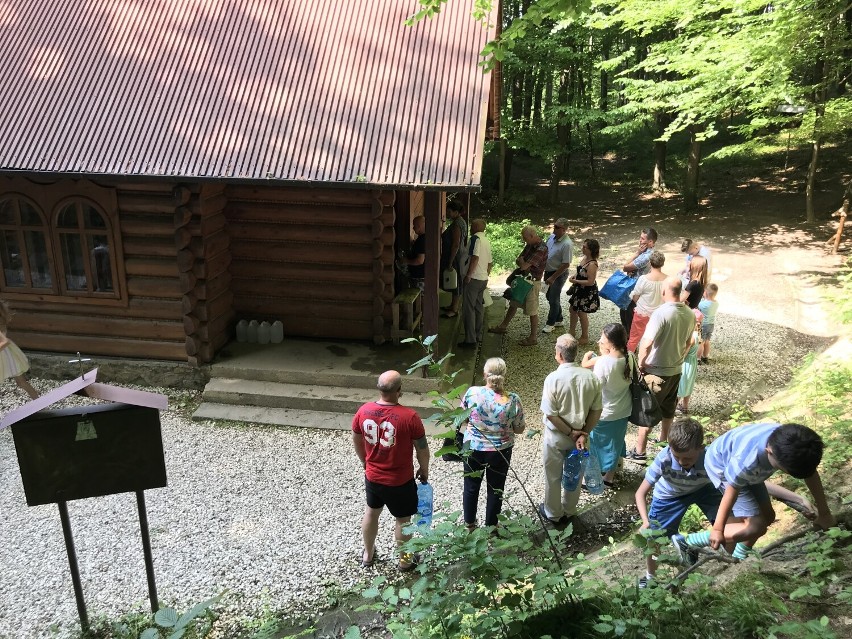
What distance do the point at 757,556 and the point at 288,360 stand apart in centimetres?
655

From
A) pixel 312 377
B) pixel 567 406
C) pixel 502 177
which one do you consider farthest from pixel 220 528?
pixel 502 177

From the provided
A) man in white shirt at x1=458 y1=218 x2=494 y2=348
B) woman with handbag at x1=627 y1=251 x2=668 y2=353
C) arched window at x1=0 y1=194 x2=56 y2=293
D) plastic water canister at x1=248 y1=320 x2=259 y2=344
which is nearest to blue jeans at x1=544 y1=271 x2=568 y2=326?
man in white shirt at x1=458 y1=218 x2=494 y2=348

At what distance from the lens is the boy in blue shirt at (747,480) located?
12.4ft

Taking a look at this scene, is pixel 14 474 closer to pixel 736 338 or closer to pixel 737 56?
pixel 736 338

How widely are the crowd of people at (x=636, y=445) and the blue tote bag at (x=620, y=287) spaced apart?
0.35 m

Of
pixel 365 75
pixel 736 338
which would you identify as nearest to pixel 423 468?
pixel 365 75

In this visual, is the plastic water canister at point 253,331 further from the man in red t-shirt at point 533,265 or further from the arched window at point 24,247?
the man in red t-shirt at point 533,265

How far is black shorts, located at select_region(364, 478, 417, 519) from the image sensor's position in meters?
5.29

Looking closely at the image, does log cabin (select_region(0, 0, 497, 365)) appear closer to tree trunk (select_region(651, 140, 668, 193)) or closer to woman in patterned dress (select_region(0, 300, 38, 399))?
woman in patterned dress (select_region(0, 300, 38, 399))

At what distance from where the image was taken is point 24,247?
356 inches

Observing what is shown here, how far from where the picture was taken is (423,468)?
5.39 metres

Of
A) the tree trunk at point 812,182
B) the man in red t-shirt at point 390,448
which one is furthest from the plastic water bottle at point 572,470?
the tree trunk at point 812,182

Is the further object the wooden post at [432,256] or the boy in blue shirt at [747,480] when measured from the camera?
the wooden post at [432,256]

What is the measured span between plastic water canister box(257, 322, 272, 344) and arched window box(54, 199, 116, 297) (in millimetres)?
2035
